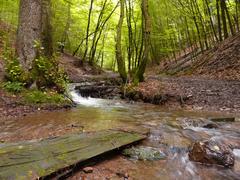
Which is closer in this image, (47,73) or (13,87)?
(13,87)

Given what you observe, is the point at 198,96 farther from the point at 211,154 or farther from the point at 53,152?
the point at 53,152

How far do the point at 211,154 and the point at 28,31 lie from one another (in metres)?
5.95

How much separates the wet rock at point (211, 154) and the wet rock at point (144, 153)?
0.45 metres

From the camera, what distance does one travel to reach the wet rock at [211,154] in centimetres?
Answer: 330

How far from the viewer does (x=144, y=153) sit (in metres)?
3.52

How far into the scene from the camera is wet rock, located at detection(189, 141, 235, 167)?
330cm

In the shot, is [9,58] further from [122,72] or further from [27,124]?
[122,72]

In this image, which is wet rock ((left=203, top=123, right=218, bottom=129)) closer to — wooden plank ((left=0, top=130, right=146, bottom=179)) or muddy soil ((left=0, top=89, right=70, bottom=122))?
wooden plank ((left=0, top=130, right=146, bottom=179))

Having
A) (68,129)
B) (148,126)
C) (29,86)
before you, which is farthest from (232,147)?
(29,86)

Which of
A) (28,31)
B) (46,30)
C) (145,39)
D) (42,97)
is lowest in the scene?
(42,97)

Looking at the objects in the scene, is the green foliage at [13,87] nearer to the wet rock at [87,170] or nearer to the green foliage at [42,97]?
the green foliage at [42,97]

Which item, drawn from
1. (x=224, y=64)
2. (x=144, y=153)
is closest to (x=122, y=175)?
(x=144, y=153)

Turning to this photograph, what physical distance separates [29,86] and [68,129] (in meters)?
2.96

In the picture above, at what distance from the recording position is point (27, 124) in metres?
4.92
